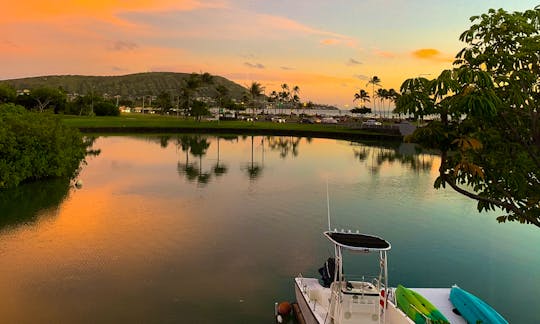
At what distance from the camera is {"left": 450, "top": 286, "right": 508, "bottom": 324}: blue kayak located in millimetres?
12461

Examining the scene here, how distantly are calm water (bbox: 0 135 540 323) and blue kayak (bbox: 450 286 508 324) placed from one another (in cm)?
262

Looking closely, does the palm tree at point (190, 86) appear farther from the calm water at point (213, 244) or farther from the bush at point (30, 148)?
the bush at point (30, 148)

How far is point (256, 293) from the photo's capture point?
51.9 ft

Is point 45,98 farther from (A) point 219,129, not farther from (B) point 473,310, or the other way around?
(B) point 473,310

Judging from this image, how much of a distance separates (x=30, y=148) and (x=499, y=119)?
32.9 meters

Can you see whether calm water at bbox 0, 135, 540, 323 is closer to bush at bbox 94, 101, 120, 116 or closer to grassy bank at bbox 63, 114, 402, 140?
grassy bank at bbox 63, 114, 402, 140

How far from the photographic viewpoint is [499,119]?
10.5 metres

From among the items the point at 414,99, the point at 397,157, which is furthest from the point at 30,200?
the point at 397,157

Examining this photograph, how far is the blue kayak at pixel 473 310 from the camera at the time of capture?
12.5m

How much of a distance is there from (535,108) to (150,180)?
32.5m

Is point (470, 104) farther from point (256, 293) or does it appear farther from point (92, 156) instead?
point (92, 156)

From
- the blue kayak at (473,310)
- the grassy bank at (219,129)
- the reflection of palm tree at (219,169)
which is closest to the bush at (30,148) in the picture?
the reflection of palm tree at (219,169)

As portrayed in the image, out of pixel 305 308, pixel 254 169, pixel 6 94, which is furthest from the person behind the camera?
pixel 6 94

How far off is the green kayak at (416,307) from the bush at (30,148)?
94.9ft
